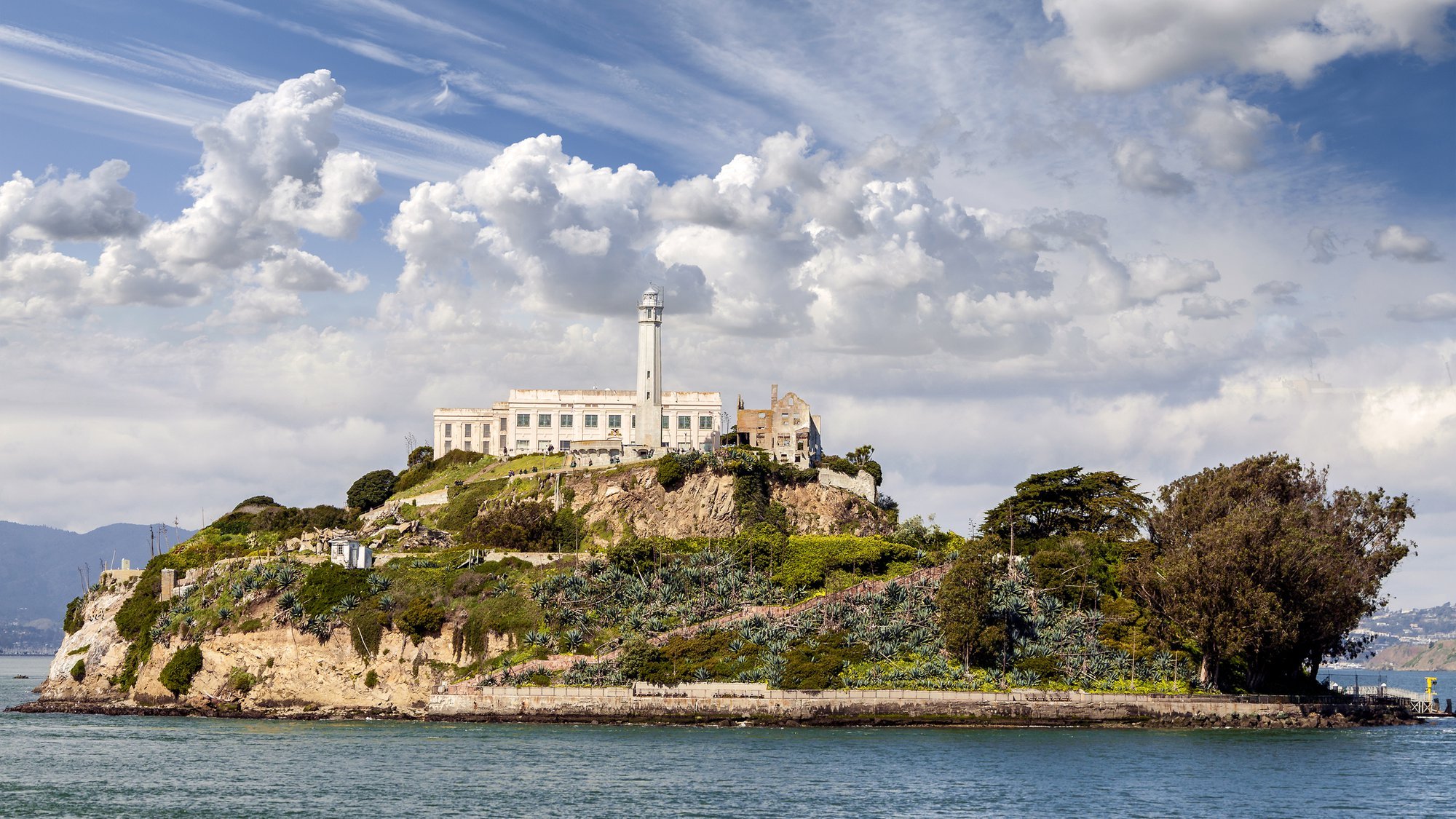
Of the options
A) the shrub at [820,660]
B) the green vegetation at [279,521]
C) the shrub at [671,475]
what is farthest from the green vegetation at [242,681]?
the shrub at [820,660]

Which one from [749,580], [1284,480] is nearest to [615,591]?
[749,580]

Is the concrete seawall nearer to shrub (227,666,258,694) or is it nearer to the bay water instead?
the bay water

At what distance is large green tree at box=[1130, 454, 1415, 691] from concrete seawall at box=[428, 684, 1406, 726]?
2597 mm

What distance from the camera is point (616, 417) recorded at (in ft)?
374

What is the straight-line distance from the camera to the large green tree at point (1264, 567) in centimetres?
6950

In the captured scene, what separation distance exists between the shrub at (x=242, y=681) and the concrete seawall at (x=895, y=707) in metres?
17.3

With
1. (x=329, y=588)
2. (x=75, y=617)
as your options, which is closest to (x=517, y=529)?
(x=329, y=588)

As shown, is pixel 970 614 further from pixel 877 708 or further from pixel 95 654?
pixel 95 654

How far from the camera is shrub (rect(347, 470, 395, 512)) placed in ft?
371

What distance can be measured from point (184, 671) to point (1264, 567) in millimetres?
63103

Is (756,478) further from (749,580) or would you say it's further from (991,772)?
(991,772)

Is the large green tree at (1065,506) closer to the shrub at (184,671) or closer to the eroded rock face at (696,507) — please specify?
the eroded rock face at (696,507)

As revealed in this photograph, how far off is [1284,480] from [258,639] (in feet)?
204

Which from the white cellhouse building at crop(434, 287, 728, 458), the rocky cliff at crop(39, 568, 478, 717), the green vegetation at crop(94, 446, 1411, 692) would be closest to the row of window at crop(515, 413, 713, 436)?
the white cellhouse building at crop(434, 287, 728, 458)
